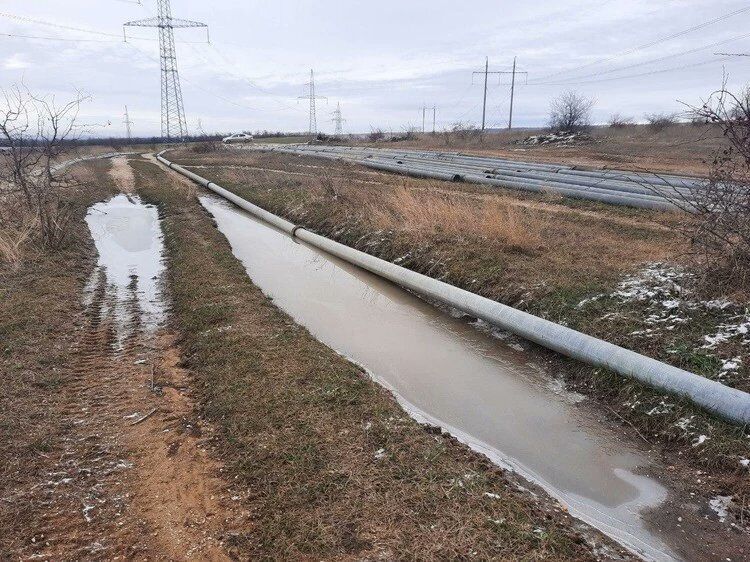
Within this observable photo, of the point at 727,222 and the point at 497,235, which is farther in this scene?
the point at 497,235

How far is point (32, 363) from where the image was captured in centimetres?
512

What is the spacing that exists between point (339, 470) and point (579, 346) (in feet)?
10.4

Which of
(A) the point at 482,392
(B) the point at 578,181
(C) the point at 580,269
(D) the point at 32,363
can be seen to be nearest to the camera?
(D) the point at 32,363

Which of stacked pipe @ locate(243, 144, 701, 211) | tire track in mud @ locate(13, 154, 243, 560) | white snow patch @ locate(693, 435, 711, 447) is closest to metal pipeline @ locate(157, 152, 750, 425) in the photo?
white snow patch @ locate(693, 435, 711, 447)

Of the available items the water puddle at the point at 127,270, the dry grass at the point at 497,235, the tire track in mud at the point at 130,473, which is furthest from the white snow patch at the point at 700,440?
the water puddle at the point at 127,270

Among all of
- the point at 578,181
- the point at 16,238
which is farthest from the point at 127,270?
the point at 578,181

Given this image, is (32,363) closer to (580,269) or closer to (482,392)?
(482,392)

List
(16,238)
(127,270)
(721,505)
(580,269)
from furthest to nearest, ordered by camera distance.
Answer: (127,270), (16,238), (580,269), (721,505)

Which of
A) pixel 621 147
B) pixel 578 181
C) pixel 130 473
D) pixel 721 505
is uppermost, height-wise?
pixel 621 147

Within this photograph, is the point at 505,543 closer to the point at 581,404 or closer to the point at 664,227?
the point at 581,404

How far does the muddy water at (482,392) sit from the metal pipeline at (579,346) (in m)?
0.27

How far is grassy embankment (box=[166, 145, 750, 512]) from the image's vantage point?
4.46 m

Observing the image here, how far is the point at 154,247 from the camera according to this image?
11.2 metres

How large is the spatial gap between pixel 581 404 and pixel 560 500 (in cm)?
159
